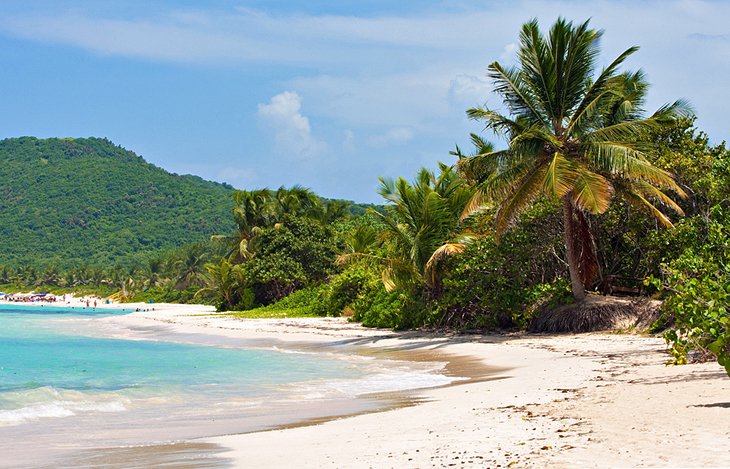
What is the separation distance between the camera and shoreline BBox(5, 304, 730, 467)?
580 centimetres

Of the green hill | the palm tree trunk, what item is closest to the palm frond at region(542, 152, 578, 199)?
the palm tree trunk

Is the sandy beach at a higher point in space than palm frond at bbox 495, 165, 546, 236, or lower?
lower

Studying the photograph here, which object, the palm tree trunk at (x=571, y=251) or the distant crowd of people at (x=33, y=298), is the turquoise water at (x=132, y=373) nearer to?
the palm tree trunk at (x=571, y=251)

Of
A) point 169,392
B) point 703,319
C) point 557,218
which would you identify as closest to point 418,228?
point 557,218

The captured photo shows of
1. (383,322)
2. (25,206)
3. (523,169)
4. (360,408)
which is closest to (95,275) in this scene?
(25,206)

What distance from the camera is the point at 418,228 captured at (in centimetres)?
2344

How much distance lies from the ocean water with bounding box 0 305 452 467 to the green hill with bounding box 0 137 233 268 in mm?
107561

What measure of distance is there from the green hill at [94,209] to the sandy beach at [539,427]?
386 feet

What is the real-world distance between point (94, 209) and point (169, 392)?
141m

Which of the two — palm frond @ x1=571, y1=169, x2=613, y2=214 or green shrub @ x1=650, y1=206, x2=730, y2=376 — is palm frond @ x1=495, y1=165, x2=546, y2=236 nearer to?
palm frond @ x1=571, y1=169, x2=613, y2=214

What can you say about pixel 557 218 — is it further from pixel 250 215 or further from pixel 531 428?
pixel 250 215

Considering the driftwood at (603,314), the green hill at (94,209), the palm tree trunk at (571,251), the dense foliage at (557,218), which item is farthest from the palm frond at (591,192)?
the green hill at (94,209)

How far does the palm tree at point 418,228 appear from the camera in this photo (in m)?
23.2

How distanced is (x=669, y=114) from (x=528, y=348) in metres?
9.35
